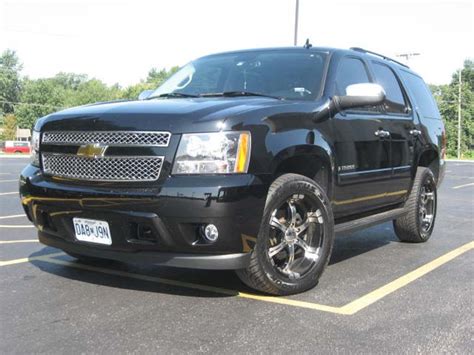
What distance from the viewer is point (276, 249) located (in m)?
3.96

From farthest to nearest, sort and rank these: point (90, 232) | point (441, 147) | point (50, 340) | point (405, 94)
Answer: point (441, 147) < point (405, 94) < point (90, 232) < point (50, 340)

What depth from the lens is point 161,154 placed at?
362cm

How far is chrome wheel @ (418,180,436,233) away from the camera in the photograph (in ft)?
20.8

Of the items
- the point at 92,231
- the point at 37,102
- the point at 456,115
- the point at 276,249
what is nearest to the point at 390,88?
the point at 276,249

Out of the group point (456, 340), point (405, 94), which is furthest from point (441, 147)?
point (456, 340)

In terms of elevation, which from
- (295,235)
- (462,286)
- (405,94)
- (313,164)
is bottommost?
(462,286)

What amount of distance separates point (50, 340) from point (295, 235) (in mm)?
1825

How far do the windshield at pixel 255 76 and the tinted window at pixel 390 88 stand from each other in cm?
101

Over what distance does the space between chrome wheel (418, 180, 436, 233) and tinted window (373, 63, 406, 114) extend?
1.03 meters

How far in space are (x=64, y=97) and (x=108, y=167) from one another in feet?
310

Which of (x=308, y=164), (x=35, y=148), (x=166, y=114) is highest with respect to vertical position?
(x=166, y=114)

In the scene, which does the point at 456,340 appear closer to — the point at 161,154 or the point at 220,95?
the point at 161,154

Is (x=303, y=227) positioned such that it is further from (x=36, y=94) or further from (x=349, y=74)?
(x=36, y=94)

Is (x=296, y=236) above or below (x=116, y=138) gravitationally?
below
